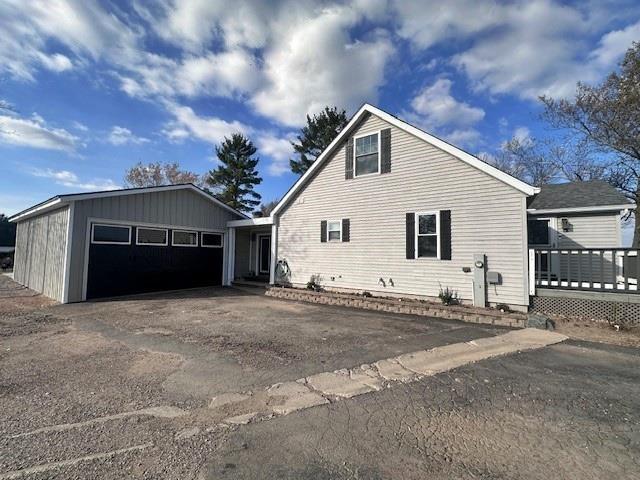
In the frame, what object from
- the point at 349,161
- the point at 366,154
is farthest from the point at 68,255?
the point at 366,154

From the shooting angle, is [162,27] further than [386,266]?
No

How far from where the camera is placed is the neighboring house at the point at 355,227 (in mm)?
8727

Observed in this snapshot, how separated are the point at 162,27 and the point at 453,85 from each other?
36.5ft

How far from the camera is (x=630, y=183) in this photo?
17438 mm

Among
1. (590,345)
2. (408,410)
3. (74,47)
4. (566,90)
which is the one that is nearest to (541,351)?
(590,345)

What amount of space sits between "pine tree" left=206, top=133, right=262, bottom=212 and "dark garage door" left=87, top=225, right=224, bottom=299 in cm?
1812

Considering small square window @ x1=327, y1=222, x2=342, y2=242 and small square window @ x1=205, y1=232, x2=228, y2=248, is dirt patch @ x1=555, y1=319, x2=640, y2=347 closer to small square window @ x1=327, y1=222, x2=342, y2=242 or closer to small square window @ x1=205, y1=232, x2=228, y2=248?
small square window @ x1=327, y1=222, x2=342, y2=242

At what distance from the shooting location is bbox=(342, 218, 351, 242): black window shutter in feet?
38.5

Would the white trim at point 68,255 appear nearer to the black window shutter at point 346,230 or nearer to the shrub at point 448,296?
the black window shutter at point 346,230

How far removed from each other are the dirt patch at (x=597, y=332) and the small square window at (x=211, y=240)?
43.2ft

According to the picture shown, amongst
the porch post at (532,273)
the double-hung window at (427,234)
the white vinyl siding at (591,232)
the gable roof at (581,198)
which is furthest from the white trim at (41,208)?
the white vinyl siding at (591,232)

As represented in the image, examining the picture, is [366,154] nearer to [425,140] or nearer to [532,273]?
[425,140]

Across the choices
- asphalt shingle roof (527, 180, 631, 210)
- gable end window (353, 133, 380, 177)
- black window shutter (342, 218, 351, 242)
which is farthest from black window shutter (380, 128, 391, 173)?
asphalt shingle roof (527, 180, 631, 210)

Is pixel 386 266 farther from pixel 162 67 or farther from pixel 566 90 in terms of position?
pixel 566 90
